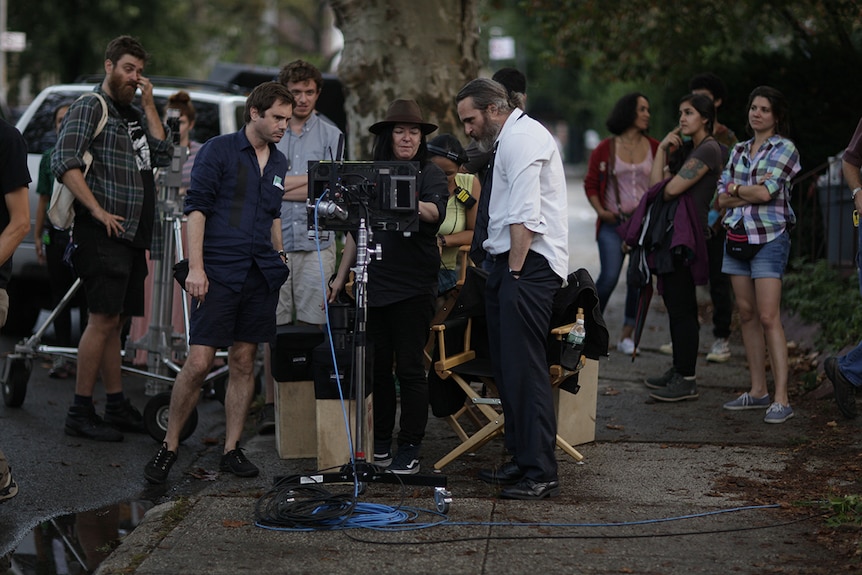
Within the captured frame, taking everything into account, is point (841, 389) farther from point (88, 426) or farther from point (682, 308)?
point (88, 426)

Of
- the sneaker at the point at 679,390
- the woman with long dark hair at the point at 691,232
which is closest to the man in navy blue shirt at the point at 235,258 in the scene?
the woman with long dark hair at the point at 691,232

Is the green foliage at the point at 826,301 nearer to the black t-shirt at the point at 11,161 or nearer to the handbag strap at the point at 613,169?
the handbag strap at the point at 613,169

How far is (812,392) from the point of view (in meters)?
8.70

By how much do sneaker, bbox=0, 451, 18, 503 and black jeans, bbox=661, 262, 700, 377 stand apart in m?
4.29

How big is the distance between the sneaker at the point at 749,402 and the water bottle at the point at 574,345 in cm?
206

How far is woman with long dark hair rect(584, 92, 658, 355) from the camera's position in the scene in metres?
10.1

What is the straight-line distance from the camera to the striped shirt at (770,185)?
775 cm

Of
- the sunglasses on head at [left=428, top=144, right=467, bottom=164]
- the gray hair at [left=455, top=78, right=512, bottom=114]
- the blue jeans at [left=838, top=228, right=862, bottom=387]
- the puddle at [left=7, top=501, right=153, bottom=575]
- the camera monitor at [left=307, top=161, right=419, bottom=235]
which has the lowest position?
the puddle at [left=7, top=501, right=153, bottom=575]

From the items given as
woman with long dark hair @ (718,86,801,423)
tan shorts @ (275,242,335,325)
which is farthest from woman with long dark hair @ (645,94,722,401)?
tan shorts @ (275,242,335,325)

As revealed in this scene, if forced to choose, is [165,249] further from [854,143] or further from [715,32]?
[715,32]

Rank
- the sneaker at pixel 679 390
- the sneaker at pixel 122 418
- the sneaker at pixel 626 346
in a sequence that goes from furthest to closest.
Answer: the sneaker at pixel 626 346 < the sneaker at pixel 679 390 < the sneaker at pixel 122 418

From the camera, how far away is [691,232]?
327 inches

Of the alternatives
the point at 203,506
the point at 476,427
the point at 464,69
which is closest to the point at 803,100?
the point at 464,69

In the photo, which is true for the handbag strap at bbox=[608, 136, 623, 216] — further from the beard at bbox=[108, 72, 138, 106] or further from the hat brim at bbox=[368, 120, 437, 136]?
the beard at bbox=[108, 72, 138, 106]
